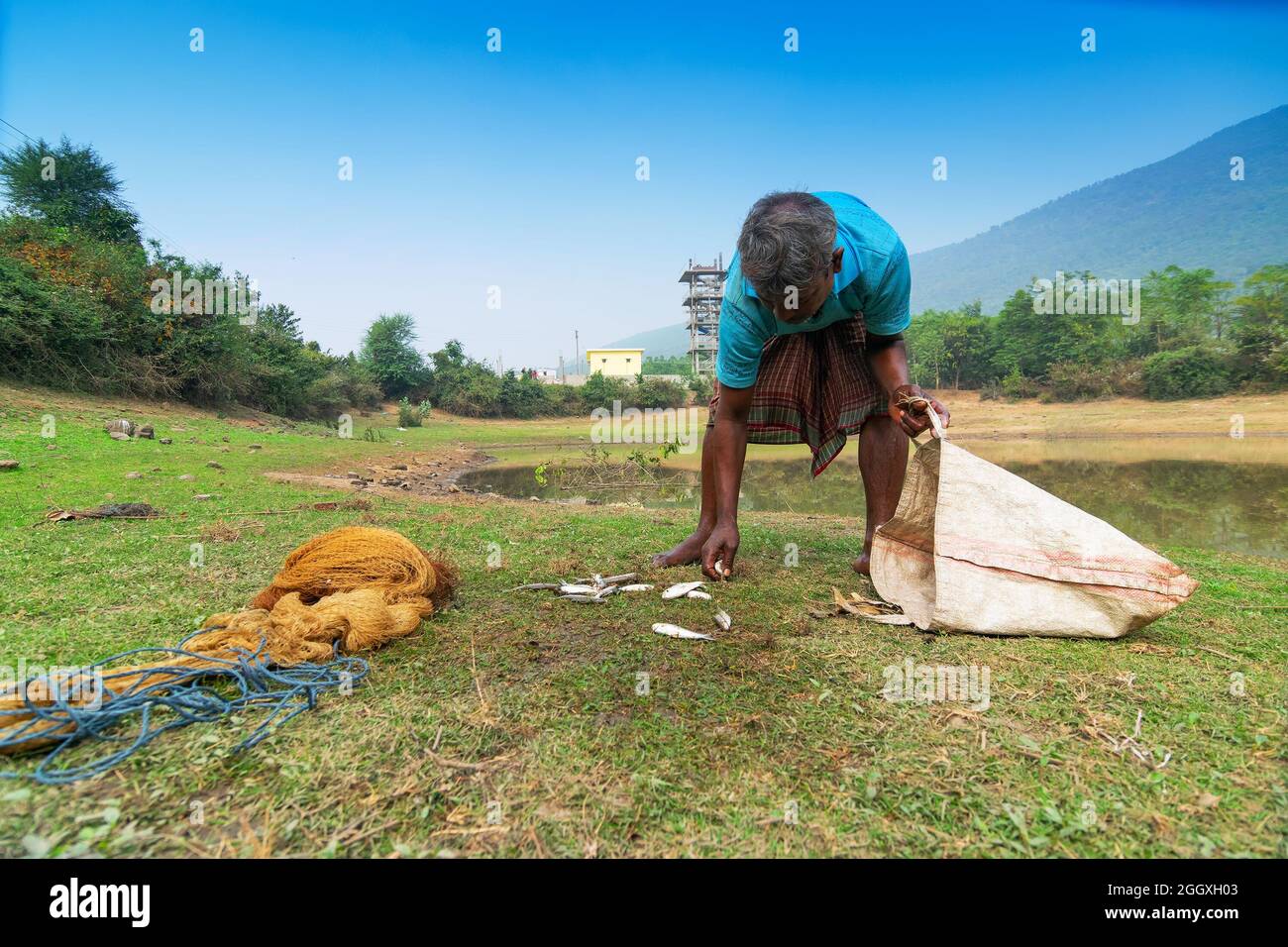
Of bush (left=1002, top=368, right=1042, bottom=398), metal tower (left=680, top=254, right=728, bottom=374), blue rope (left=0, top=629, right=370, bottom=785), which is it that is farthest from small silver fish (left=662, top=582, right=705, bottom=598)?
metal tower (left=680, top=254, right=728, bottom=374)

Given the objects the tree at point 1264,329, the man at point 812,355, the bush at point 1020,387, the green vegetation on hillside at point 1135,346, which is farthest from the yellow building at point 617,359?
the man at point 812,355

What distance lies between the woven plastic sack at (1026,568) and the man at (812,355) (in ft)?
1.49

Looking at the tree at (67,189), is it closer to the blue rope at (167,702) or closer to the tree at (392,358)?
the tree at (392,358)

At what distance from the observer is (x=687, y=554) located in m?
3.67

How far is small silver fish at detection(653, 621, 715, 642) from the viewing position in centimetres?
245

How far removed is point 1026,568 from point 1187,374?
33151 millimetres

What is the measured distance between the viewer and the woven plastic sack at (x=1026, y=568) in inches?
90.5

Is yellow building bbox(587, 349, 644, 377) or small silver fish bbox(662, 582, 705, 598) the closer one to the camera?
small silver fish bbox(662, 582, 705, 598)

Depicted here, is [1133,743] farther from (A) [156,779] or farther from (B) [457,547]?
(B) [457,547]

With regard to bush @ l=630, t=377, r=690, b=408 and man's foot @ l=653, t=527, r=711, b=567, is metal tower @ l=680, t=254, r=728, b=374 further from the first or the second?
man's foot @ l=653, t=527, r=711, b=567

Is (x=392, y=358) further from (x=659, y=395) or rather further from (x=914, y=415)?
(x=914, y=415)

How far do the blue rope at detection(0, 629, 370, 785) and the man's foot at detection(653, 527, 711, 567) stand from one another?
1910 mm
